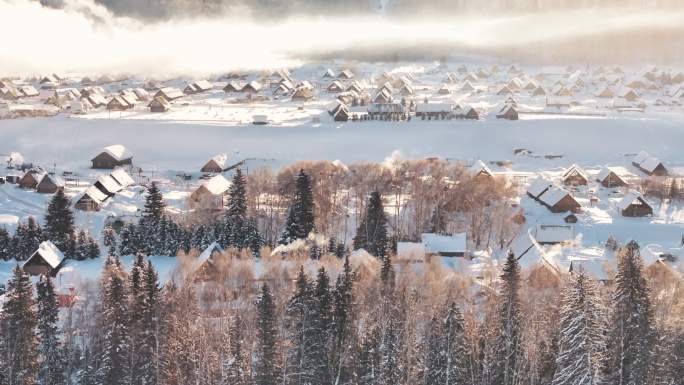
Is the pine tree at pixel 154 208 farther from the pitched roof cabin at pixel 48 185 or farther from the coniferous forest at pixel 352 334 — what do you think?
the coniferous forest at pixel 352 334

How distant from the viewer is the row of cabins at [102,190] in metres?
25.9

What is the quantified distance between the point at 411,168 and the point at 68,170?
16.2 m

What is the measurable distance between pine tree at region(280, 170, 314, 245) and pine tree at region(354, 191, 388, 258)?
5.77 feet

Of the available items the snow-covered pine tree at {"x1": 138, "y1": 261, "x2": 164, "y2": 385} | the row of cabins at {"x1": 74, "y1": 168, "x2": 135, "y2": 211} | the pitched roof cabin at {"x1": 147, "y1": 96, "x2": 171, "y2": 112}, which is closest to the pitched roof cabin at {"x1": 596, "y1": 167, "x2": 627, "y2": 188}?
the row of cabins at {"x1": 74, "y1": 168, "x2": 135, "y2": 211}

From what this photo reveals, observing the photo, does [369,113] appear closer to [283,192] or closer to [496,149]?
[496,149]

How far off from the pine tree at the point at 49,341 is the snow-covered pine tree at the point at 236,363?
3.42 metres

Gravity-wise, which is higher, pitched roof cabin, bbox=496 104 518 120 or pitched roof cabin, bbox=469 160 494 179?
pitched roof cabin, bbox=496 104 518 120

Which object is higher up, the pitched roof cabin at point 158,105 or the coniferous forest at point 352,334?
the pitched roof cabin at point 158,105

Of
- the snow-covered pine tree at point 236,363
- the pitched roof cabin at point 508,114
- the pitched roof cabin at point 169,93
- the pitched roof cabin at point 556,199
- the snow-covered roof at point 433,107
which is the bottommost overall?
the snow-covered pine tree at point 236,363

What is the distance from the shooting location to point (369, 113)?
1711 inches

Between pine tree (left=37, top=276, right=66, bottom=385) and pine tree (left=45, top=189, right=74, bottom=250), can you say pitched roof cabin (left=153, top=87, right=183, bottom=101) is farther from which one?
pine tree (left=37, top=276, right=66, bottom=385)

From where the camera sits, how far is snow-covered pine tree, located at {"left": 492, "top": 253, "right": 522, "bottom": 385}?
14.2 m

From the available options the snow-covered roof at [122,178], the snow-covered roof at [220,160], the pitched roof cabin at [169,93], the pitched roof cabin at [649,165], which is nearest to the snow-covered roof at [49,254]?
the snow-covered roof at [122,178]

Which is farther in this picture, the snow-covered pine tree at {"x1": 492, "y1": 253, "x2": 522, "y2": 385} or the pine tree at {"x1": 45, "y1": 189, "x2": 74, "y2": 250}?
the pine tree at {"x1": 45, "y1": 189, "x2": 74, "y2": 250}
